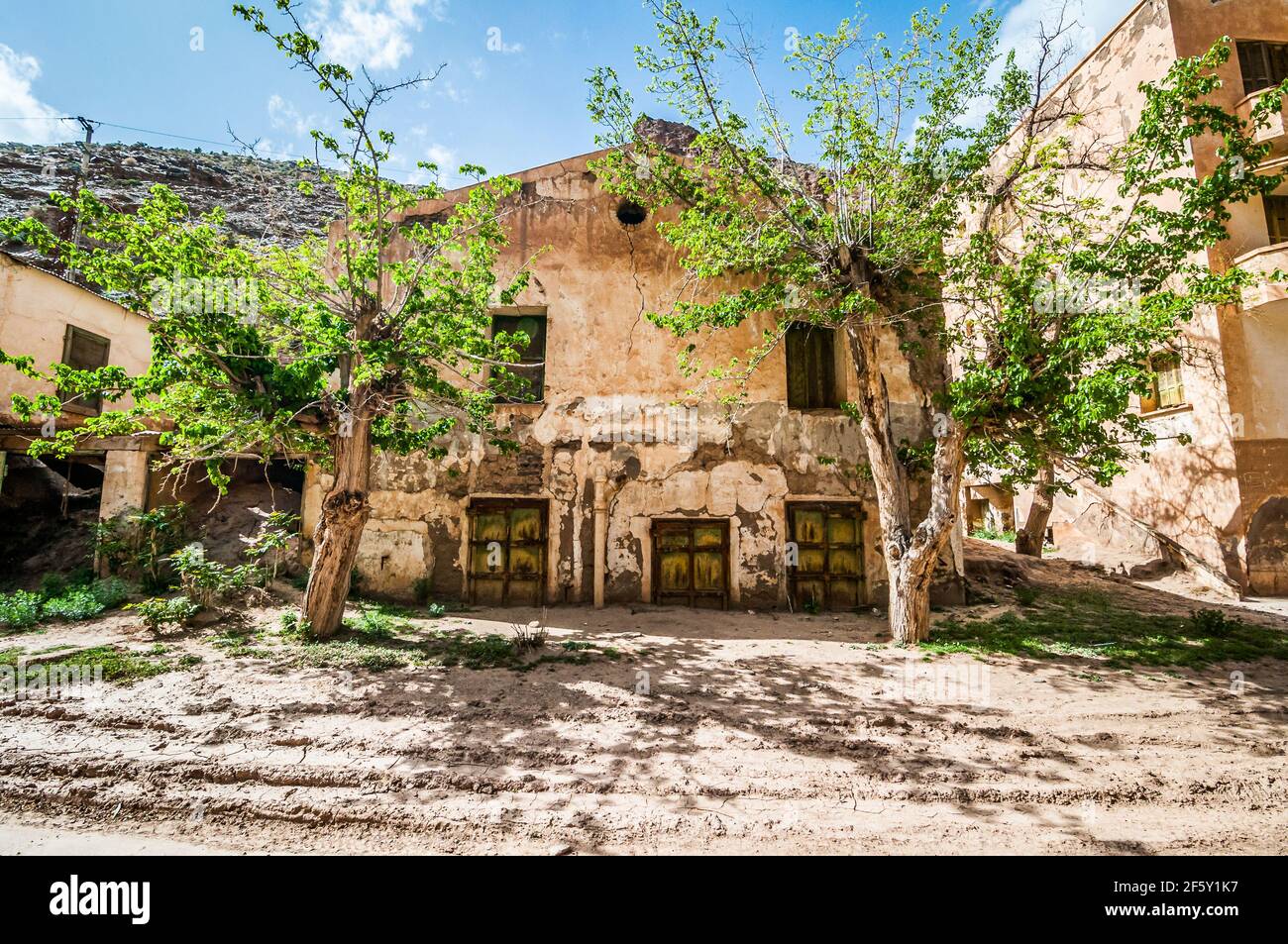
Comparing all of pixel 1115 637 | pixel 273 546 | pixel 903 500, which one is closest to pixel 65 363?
pixel 273 546

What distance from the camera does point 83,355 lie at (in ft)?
43.3

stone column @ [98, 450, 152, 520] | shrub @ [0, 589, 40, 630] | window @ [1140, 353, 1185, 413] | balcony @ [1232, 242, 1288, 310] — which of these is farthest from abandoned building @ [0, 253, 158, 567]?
balcony @ [1232, 242, 1288, 310]

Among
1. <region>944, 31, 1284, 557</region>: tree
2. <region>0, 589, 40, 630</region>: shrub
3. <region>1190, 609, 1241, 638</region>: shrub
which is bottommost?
<region>1190, 609, 1241, 638</region>: shrub

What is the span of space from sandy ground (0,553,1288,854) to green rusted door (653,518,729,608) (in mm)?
3038

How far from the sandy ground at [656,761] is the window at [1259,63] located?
1323 centimetres

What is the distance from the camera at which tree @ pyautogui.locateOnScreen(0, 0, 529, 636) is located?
569cm

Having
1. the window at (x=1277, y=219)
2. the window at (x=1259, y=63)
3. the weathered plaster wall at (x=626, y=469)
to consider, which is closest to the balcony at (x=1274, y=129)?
the window at (x=1259, y=63)

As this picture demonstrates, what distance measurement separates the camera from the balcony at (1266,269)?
980cm

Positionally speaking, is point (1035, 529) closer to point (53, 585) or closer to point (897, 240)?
point (897, 240)

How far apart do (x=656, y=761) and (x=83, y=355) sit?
56.9 ft

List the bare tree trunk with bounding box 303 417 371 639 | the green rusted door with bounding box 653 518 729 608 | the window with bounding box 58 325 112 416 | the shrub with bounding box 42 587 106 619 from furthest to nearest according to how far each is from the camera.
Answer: the window with bounding box 58 325 112 416 → the green rusted door with bounding box 653 518 729 608 → the shrub with bounding box 42 587 106 619 → the bare tree trunk with bounding box 303 417 371 639

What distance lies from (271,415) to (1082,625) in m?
11.1

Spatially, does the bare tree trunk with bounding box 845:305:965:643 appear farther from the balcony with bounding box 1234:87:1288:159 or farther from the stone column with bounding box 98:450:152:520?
the stone column with bounding box 98:450:152:520
